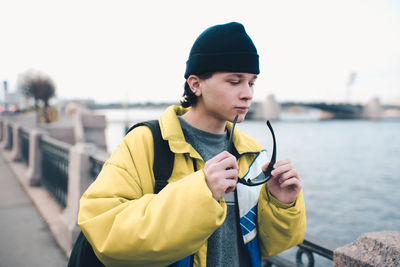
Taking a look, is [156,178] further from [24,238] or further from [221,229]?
[24,238]

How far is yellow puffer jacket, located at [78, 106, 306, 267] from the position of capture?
3.65 ft

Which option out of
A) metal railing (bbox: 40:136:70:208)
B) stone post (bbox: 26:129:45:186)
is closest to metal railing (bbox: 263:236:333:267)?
metal railing (bbox: 40:136:70:208)

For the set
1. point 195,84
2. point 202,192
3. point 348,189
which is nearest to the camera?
point 202,192

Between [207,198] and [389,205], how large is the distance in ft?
52.7

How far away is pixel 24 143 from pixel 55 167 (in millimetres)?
4277

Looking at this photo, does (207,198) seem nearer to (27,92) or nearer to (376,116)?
(27,92)

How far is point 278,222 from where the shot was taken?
1.52 m

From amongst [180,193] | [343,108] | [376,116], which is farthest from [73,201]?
[376,116]

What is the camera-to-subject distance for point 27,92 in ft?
128

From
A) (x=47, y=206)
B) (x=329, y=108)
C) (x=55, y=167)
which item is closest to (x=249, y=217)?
(x=47, y=206)

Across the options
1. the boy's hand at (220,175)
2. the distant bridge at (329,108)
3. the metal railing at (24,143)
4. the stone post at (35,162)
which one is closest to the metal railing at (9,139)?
the metal railing at (24,143)

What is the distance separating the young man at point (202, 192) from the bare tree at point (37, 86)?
39063 millimetres

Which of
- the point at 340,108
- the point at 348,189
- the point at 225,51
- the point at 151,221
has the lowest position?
the point at 340,108

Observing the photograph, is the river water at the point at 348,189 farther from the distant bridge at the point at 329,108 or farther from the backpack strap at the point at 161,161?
the distant bridge at the point at 329,108
